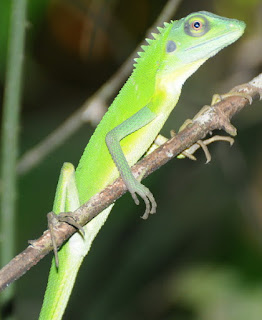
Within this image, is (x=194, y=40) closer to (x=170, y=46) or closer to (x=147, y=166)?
(x=170, y=46)

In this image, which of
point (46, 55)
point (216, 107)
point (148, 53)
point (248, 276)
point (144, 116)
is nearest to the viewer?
point (216, 107)

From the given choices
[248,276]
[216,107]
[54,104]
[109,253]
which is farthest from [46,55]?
[216,107]

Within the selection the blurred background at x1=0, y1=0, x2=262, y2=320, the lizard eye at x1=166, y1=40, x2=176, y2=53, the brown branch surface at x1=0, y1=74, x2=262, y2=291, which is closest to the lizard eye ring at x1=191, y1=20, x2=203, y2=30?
the lizard eye at x1=166, y1=40, x2=176, y2=53

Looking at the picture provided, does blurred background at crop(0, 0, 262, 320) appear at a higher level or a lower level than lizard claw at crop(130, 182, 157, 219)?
higher

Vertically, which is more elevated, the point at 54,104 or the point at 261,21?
the point at 54,104

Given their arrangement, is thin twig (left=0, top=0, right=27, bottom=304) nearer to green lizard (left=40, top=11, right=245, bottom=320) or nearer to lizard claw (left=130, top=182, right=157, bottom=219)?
green lizard (left=40, top=11, right=245, bottom=320)

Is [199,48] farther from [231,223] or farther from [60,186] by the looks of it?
[231,223]
